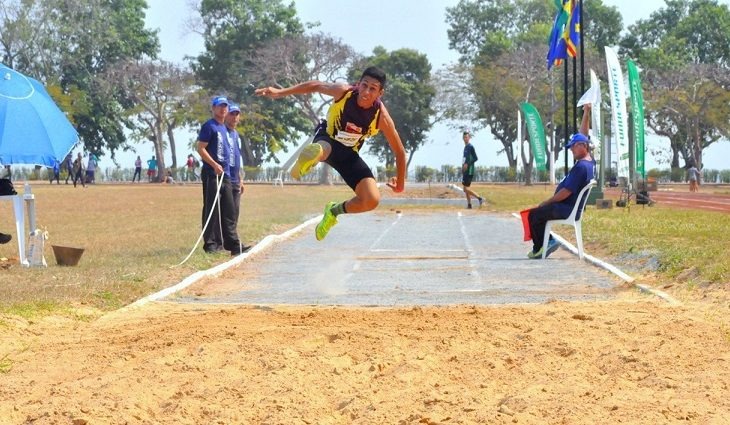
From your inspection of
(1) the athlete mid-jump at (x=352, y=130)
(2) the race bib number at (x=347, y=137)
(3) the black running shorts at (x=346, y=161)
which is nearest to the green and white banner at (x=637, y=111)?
(1) the athlete mid-jump at (x=352, y=130)

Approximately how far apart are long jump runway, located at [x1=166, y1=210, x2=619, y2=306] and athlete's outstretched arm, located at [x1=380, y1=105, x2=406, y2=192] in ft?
3.61

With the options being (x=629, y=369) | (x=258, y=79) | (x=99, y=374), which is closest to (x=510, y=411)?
(x=629, y=369)

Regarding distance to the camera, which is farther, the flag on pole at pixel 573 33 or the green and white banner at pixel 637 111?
the flag on pole at pixel 573 33

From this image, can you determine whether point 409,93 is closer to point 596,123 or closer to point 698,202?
point 698,202

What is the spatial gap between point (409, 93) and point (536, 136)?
41.3 metres

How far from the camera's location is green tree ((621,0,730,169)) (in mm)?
73562

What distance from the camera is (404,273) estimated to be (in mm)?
13797

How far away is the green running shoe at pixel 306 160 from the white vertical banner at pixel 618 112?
642 inches

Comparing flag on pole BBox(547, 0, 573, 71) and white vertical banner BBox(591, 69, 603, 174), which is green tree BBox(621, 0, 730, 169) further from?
white vertical banner BBox(591, 69, 603, 174)

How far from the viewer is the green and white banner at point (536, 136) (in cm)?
3997

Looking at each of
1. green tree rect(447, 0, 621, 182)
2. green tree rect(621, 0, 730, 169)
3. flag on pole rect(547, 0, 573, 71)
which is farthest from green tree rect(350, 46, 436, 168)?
flag on pole rect(547, 0, 573, 71)

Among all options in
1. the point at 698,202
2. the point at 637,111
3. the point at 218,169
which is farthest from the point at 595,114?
the point at 218,169

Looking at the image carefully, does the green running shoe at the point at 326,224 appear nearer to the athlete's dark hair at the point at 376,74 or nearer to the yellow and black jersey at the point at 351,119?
the yellow and black jersey at the point at 351,119

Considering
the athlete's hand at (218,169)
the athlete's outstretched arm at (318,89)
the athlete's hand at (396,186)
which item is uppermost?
the athlete's outstretched arm at (318,89)
